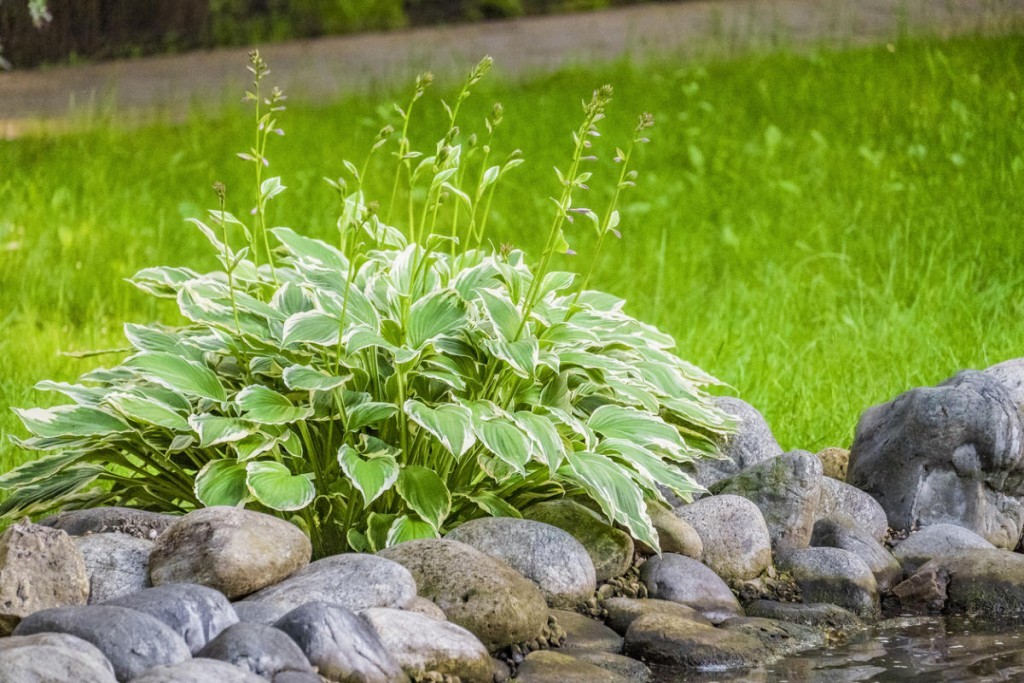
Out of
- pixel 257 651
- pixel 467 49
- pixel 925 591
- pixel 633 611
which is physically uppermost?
pixel 467 49

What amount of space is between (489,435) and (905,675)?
39.7 inches

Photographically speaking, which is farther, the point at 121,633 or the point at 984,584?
the point at 984,584

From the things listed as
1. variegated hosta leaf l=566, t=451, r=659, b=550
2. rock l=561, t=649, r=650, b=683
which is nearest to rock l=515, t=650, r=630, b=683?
rock l=561, t=649, r=650, b=683

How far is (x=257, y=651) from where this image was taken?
7.66ft

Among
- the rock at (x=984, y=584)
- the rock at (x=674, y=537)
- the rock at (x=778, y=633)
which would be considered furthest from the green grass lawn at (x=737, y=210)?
the rock at (x=778, y=633)

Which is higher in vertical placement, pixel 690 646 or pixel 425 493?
pixel 425 493

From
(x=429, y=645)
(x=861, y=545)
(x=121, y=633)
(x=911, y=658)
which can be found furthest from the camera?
(x=861, y=545)

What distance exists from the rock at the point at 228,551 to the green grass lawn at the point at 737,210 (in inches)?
63.6

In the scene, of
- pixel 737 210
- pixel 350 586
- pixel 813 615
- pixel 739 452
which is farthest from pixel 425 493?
pixel 737 210

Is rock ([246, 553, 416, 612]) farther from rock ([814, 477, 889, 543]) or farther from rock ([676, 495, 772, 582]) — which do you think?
rock ([814, 477, 889, 543])

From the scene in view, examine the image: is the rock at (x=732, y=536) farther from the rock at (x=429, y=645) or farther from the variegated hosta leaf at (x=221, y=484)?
the variegated hosta leaf at (x=221, y=484)

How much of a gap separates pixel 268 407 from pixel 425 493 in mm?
410

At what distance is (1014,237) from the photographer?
6.55 metres

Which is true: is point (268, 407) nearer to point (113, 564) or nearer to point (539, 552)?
point (113, 564)
